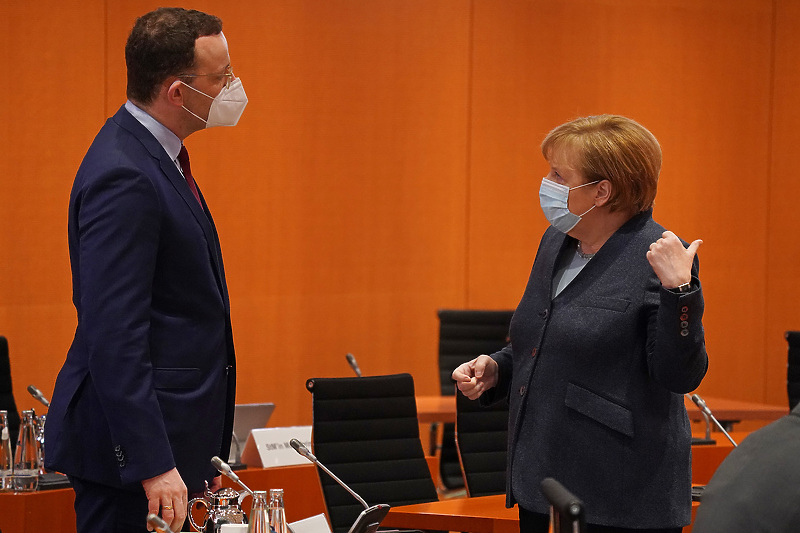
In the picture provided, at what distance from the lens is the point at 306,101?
629 cm

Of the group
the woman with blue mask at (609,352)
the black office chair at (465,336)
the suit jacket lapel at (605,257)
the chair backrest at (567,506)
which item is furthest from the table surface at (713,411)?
the chair backrest at (567,506)

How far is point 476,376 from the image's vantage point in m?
2.32

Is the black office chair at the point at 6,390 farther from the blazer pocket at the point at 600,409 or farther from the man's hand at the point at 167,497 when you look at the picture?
the blazer pocket at the point at 600,409

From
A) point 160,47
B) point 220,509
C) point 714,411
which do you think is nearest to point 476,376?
point 220,509

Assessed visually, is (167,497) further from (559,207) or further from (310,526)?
(559,207)

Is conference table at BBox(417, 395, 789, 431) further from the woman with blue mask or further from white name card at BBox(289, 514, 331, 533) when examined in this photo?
the woman with blue mask

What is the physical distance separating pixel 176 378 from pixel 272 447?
70.4 inches

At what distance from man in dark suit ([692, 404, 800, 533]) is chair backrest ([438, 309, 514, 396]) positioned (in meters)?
4.80

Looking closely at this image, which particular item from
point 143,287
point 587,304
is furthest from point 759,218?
point 143,287

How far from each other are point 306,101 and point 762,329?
3.69 m

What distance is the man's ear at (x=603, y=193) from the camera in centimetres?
216

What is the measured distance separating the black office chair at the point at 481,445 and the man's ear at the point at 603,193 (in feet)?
5.81

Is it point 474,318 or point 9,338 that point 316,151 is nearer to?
point 474,318

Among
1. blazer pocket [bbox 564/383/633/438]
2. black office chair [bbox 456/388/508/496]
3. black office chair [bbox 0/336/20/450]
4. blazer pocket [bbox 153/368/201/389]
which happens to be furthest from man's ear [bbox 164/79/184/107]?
black office chair [bbox 0/336/20/450]
